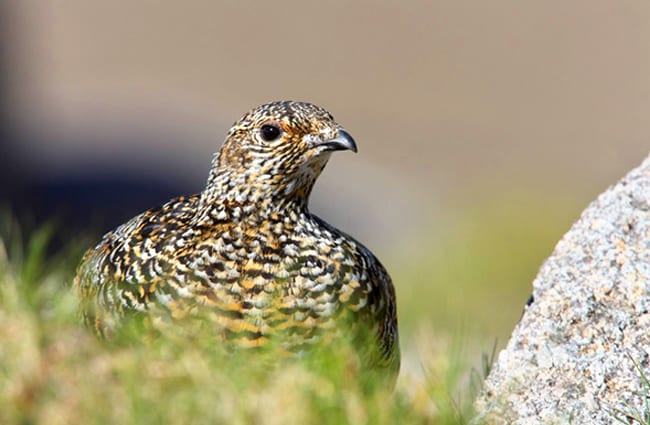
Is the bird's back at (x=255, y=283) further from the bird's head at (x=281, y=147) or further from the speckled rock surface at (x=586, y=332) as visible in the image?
the speckled rock surface at (x=586, y=332)

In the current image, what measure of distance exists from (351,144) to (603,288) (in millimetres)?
1378

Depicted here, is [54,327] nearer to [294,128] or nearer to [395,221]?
[294,128]

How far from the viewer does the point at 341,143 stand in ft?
18.8

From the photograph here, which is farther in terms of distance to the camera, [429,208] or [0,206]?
[429,208]

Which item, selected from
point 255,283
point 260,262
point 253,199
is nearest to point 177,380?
point 255,283

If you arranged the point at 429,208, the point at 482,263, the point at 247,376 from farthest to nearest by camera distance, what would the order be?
the point at 429,208, the point at 482,263, the point at 247,376

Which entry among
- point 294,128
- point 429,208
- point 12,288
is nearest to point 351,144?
point 294,128

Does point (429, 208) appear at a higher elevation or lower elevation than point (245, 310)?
lower

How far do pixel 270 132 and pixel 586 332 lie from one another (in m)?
1.85

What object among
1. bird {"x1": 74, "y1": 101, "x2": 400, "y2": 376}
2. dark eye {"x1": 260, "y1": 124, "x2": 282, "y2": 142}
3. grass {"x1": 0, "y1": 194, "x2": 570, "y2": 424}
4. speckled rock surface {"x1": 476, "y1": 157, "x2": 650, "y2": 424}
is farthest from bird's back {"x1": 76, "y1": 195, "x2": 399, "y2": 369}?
speckled rock surface {"x1": 476, "y1": 157, "x2": 650, "y2": 424}

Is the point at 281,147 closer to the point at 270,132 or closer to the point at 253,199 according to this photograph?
the point at 270,132

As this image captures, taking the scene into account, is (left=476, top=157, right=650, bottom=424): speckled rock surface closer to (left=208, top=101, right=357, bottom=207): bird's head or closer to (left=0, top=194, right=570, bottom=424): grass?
(left=0, top=194, right=570, bottom=424): grass

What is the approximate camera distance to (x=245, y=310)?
17.5ft

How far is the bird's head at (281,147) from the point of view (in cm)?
584
